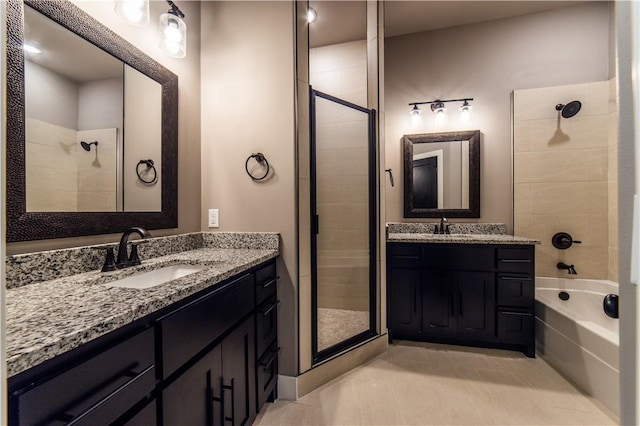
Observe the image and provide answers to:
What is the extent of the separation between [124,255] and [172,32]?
123 cm

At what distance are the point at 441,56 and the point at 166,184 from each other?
301cm

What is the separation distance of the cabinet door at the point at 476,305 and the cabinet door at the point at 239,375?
183cm

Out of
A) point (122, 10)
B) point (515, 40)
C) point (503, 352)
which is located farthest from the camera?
point (515, 40)

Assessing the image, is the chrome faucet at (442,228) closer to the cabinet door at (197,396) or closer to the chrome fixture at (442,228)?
the chrome fixture at (442,228)

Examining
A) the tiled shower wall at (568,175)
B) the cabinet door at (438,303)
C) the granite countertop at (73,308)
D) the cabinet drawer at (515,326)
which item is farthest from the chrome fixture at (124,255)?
the tiled shower wall at (568,175)

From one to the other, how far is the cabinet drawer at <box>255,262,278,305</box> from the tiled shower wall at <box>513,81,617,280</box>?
98.2 inches

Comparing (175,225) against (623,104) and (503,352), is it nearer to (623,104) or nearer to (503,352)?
(623,104)

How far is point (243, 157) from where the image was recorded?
1802 millimetres

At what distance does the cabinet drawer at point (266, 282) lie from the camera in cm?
146

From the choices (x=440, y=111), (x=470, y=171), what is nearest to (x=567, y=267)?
(x=470, y=171)

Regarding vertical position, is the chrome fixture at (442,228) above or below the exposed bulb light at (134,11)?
below

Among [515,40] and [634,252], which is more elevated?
[515,40]

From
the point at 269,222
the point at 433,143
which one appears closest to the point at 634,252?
the point at 269,222

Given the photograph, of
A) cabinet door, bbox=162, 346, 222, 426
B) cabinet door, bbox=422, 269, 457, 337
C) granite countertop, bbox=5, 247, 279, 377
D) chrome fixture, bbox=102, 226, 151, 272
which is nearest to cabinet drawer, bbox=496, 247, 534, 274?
cabinet door, bbox=422, 269, 457, 337
